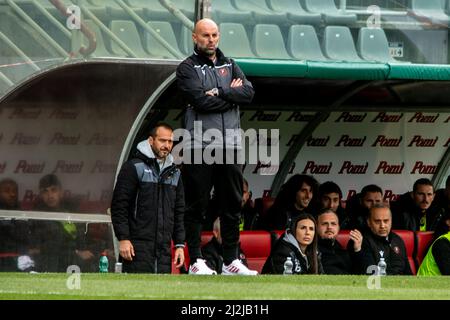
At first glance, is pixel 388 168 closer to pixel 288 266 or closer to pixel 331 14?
pixel 331 14

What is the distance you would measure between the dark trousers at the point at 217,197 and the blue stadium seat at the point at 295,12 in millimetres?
4074

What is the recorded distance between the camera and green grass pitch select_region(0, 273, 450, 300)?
10.1m

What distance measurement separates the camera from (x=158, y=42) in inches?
579

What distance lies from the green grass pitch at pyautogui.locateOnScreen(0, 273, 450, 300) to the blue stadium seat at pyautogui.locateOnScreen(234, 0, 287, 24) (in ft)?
13.7

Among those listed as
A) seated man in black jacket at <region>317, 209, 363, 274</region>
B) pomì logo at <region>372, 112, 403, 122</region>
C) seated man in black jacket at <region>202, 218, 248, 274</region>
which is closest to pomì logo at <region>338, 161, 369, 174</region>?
pomì logo at <region>372, 112, 403, 122</region>

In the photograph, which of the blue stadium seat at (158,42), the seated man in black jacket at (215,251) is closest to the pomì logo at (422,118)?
the blue stadium seat at (158,42)

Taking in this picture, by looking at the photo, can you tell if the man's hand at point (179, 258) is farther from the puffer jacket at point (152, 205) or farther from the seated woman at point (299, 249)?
the seated woman at point (299, 249)

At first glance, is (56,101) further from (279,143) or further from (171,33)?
(279,143)

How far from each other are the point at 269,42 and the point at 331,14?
3.40 ft

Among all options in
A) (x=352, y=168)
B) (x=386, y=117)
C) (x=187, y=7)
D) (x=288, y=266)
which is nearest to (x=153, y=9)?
(x=187, y=7)

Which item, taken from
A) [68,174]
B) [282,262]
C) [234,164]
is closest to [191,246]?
[234,164]

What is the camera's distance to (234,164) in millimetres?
11898

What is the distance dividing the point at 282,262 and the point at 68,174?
7.63ft

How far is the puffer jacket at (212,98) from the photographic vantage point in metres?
11.8
